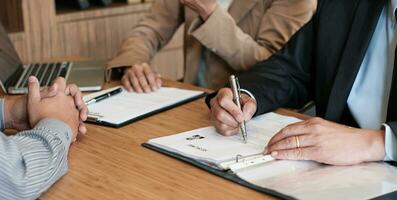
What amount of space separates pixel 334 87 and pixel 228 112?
320mm

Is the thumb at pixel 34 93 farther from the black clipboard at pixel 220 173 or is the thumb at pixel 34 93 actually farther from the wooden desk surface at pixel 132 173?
the black clipboard at pixel 220 173

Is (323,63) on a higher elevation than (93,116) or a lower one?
higher

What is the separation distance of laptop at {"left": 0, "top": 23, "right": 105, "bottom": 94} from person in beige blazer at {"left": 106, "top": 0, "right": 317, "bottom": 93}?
0.07 meters

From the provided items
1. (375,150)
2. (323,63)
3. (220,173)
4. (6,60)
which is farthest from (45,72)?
(375,150)

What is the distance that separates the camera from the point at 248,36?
214 cm

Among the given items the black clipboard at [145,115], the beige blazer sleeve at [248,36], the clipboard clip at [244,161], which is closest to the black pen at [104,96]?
the black clipboard at [145,115]

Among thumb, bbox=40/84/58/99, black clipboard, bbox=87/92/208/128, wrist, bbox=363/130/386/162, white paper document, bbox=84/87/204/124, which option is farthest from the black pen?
wrist, bbox=363/130/386/162

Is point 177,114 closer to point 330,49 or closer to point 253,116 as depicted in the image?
point 253,116

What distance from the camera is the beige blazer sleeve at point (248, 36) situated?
208cm

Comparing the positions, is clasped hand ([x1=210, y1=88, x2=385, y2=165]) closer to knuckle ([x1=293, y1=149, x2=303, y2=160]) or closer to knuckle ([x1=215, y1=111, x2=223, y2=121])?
knuckle ([x1=293, y1=149, x2=303, y2=160])

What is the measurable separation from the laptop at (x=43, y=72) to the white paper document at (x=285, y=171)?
0.59m

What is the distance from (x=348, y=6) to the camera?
1688 millimetres

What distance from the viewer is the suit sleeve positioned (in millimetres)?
1779

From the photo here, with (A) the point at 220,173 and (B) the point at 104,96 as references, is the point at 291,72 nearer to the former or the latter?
(B) the point at 104,96
